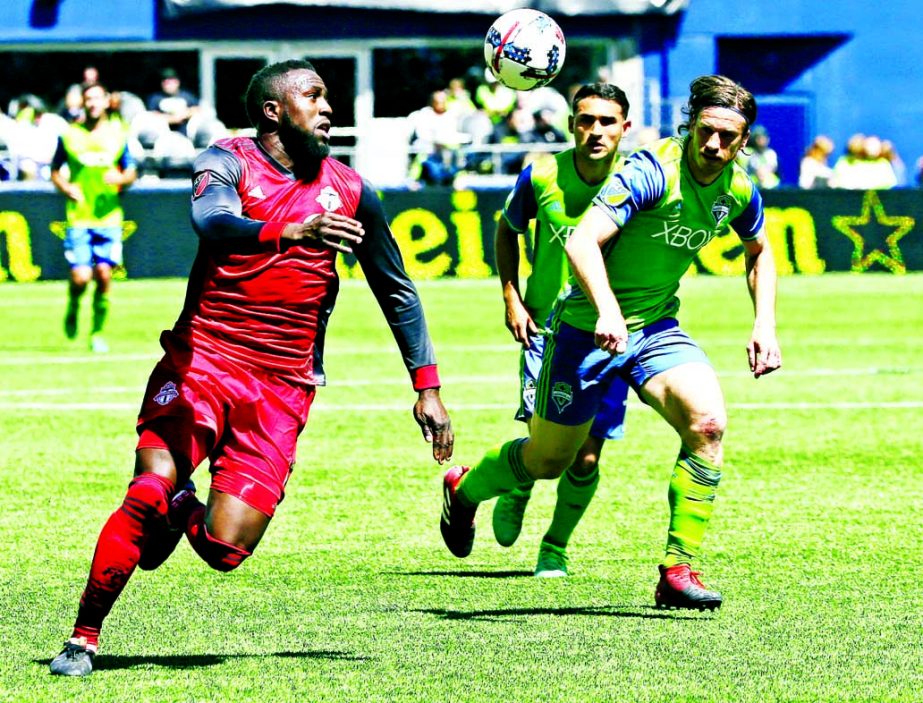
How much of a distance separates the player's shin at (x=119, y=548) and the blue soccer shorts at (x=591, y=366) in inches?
78.6

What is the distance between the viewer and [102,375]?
1549 cm

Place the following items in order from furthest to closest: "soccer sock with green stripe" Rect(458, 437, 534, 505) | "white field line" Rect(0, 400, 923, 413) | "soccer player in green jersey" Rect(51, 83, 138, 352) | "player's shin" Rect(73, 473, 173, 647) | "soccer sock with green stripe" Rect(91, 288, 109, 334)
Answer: "soccer player in green jersey" Rect(51, 83, 138, 352) < "soccer sock with green stripe" Rect(91, 288, 109, 334) < "white field line" Rect(0, 400, 923, 413) < "soccer sock with green stripe" Rect(458, 437, 534, 505) < "player's shin" Rect(73, 473, 173, 647)

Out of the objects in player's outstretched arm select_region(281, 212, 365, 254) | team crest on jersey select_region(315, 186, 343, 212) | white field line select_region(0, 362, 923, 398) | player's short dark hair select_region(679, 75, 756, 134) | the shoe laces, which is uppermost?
player's short dark hair select_region(679, 75, 756, 134)

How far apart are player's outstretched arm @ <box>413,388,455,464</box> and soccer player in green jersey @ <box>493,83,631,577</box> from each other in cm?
164

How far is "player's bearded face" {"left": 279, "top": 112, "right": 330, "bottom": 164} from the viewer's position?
6375mm

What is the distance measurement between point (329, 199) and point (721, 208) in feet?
5.83

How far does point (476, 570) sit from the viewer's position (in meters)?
8.20

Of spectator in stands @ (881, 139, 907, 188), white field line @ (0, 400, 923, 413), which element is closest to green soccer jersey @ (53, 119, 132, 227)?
white field line @ (0, 400, 923, 413)

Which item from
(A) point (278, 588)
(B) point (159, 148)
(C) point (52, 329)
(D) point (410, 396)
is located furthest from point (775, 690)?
(B) point (159, 148)

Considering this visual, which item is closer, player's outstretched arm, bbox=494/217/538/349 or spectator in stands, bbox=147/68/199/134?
player's outstretched arm, bbox=494/217/538/349

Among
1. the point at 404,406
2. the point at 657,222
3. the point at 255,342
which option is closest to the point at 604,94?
the point at 657,222

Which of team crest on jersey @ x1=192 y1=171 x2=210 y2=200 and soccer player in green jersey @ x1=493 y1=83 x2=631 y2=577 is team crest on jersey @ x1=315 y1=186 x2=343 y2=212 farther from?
soccer player in green jersey @ x1=493 y1=83 x2=631 y2=577

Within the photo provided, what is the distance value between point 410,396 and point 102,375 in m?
2.91

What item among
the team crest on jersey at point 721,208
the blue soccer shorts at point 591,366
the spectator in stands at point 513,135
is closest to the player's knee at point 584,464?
the blue soccer shorts at point 591,366
